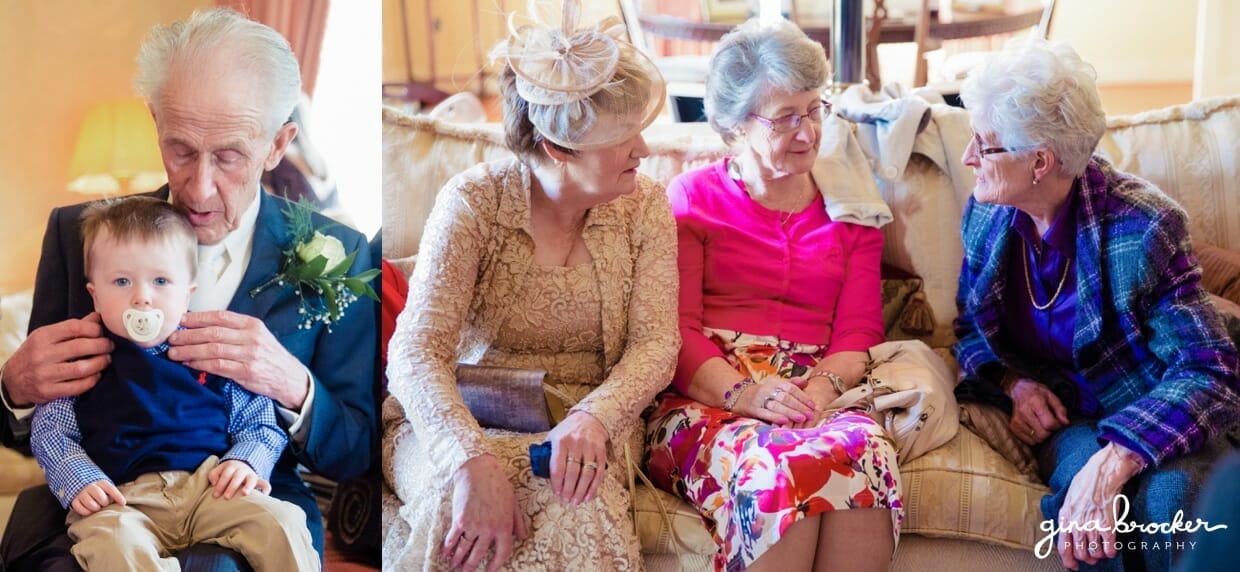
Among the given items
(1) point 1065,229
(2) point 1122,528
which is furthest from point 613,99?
(2) point 1122,528

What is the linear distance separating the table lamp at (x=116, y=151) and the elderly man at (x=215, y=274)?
3cm

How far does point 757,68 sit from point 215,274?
1092 millimetres

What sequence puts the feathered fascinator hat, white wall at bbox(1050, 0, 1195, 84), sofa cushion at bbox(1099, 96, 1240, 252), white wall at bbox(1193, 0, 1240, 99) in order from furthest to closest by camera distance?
1. white wall at bbox(1050, 0, 1195, 84)
2. white wall at bbox(1193, 0, 1240, 99)
3. sofa cushion at bbox(1099, 96, 1240, 252)
4. the feathered fascinator hat

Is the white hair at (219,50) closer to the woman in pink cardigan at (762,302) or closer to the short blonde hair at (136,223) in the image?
the short blonde hair at (136,223)

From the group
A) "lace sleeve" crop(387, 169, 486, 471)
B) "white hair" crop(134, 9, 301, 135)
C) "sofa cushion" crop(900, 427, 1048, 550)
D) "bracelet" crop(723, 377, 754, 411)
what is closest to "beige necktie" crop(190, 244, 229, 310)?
"white hair" crop(134, 9, 301, 135)

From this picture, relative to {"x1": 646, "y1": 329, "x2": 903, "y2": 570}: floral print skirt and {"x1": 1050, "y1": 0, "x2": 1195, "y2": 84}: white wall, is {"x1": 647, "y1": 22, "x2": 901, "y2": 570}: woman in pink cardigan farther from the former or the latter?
{"x1": 1050, "y1": 0, "x2": 1195, "y2": 84}: white wall

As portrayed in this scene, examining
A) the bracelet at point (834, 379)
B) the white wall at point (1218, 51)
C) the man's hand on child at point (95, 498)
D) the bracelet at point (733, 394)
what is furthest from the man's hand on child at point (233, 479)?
the white wall at point (1218, 51)

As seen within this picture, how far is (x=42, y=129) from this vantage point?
1.77 metres

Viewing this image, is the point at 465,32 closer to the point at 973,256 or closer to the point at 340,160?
the point at 340,160

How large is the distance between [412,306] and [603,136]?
45 cm

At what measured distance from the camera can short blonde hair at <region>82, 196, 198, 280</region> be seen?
5.71 ft

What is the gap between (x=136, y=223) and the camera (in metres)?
1.75

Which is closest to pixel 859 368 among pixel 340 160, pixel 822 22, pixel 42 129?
pixel 340 160

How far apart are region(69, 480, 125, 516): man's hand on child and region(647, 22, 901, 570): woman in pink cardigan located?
36.3 inches
